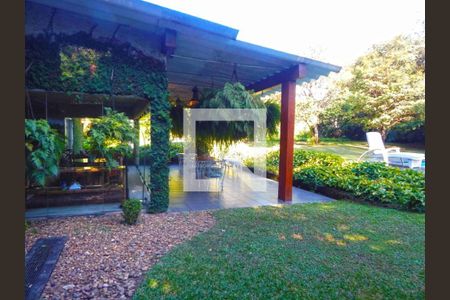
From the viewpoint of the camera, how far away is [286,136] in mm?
5887

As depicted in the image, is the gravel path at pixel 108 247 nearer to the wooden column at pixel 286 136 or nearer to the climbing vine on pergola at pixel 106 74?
the climbing vine on pergola at pixel 106 74

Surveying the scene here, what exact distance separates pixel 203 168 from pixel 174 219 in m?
2.61

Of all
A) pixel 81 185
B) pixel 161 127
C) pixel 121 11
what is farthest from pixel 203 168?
pixel 121 11

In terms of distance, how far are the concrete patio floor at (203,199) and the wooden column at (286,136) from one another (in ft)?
1.17

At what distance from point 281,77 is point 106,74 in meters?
3.56

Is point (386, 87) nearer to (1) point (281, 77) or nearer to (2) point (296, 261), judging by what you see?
(1) point (281, 77)

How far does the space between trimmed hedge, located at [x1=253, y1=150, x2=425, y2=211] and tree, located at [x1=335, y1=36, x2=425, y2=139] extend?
40.9 ft

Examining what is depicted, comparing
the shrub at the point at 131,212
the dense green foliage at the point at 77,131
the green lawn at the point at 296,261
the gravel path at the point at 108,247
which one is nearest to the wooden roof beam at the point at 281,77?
the green lawn at the point at 296,261

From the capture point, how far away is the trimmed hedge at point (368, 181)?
5426 millimetres

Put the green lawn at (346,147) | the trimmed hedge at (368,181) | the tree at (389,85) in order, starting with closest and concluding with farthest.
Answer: the trimmed hedge at (368,181)
the tree at (389,85)
the green lawn at (346,147)

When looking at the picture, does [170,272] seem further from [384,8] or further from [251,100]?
[384,8]

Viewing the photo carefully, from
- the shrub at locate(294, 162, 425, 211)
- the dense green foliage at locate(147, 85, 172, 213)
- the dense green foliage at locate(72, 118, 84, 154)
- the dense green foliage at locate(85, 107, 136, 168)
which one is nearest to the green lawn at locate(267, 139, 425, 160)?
the shrub at locate(294, 162, 425, 211)

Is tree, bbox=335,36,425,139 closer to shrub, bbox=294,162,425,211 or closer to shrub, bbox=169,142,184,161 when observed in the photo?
shrub, bbox=294,162,425,211

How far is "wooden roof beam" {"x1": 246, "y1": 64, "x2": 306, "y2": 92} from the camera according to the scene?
212 inches
